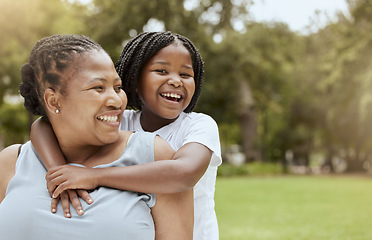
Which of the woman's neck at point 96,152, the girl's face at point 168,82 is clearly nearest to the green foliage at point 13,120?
the girl's face at point 168,82

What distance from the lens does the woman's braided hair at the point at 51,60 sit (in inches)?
67.7

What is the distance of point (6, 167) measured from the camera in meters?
1.82

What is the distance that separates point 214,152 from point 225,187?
631 inches

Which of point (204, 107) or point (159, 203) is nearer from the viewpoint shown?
point (159, 203)

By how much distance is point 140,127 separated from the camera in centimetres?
263

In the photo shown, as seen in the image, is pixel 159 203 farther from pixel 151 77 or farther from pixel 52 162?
pixel 151 77

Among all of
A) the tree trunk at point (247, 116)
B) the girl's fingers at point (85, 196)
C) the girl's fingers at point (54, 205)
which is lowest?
the girl's fingers at point (54, 205)

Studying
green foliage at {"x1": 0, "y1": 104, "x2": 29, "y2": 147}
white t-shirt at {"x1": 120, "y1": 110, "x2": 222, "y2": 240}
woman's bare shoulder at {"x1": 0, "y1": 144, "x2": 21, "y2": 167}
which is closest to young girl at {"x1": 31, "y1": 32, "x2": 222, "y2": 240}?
white t-shirt at {"x1": 120, "y1": 110, "x2": 222, "y2": 240}

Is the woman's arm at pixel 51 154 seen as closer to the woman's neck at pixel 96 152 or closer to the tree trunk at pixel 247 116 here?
the woman's neck at pixel 96 152

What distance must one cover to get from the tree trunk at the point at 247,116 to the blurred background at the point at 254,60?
0.22ft

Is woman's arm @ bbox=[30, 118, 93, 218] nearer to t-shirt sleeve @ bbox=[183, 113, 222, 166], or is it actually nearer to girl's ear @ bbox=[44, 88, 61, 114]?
girl's ear @ bbox=[44, 88, 61, 114]

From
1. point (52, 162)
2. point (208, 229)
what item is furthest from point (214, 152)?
point (52, 162)

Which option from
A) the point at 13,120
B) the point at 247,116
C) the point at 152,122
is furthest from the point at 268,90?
the point at 152,122

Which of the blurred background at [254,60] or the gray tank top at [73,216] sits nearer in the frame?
the gray tank top at [73,216]
